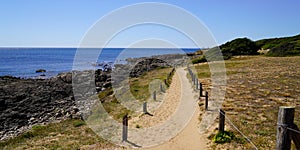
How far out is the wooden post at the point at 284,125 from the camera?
5465 millimetres

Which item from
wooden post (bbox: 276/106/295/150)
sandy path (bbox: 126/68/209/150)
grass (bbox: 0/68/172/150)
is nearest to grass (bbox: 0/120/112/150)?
grass (bbox: 0/68/172/150)

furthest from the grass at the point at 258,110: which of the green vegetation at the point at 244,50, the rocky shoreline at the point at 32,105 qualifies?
the green vegetation at the point at 244,50

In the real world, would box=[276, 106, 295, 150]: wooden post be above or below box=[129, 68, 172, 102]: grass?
above

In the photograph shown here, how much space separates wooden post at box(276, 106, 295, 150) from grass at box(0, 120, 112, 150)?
6750 millimetres

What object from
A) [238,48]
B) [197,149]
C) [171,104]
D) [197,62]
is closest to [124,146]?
[197,149]

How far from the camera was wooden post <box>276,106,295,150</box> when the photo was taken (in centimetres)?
546

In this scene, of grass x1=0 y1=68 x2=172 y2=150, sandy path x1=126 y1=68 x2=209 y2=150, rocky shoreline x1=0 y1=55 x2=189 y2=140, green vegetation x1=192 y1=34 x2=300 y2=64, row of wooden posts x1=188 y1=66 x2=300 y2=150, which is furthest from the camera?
green vegetation x1=192 y1=34 x2=300 y2=64

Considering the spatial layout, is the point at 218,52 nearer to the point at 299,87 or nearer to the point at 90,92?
the point at 90,92

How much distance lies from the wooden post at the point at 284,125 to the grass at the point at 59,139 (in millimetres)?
6750

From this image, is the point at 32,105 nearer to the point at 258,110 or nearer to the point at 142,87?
the point at 142,87

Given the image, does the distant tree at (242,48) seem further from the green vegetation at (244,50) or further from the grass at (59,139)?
the grass at (59,139)

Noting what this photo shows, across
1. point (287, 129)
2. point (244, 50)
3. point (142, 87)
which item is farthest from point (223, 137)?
point (244, 50)

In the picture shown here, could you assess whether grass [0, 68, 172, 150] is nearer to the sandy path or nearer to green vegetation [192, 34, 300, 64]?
the sandy path

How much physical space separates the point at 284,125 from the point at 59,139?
9928 millimetres
